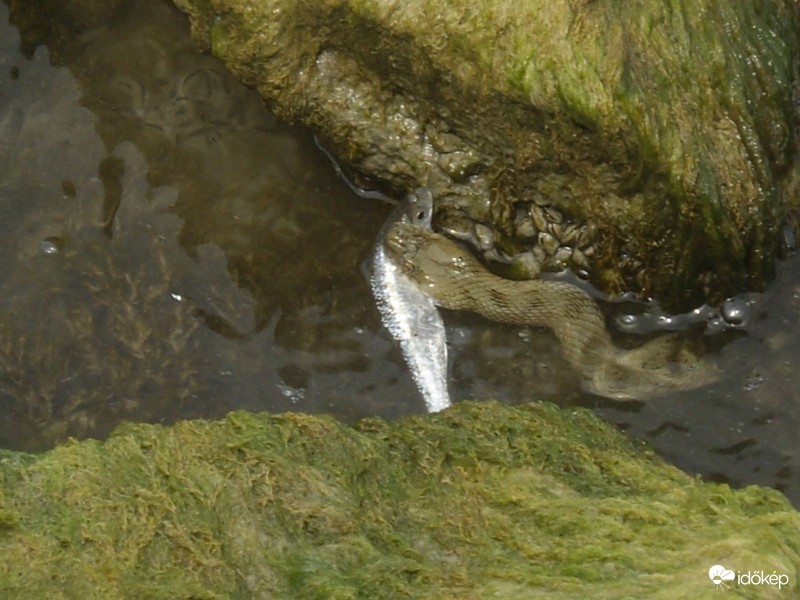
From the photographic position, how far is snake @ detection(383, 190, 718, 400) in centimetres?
478

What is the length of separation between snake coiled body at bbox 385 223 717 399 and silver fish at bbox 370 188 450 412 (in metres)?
0.05

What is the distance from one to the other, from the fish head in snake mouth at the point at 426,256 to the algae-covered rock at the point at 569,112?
0.55 feet

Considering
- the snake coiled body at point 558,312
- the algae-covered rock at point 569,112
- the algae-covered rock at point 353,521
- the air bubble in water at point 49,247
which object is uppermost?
the algae-covered rock at point 569,112

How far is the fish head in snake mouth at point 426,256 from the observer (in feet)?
16.5

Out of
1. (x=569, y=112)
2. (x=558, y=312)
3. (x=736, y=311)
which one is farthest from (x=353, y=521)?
(x=736, y=311)

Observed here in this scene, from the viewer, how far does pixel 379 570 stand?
10.2 feet

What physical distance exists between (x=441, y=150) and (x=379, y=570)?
2.52 m

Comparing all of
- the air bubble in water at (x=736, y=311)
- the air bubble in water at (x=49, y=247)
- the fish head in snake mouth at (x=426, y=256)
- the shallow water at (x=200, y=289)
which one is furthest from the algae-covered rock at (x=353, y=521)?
the air bubble in water at (x=49, y=247)

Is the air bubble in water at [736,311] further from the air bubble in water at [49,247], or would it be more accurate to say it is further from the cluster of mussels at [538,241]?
the air bubble in water at [49,247]

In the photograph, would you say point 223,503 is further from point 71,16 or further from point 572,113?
point 71,16

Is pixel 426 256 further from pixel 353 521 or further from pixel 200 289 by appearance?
pixel 353 521

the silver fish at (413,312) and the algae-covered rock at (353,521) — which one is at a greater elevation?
the algae-covered rock at (353,521)

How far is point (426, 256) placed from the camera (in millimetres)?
5129

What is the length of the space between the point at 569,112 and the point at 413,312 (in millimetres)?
1329
